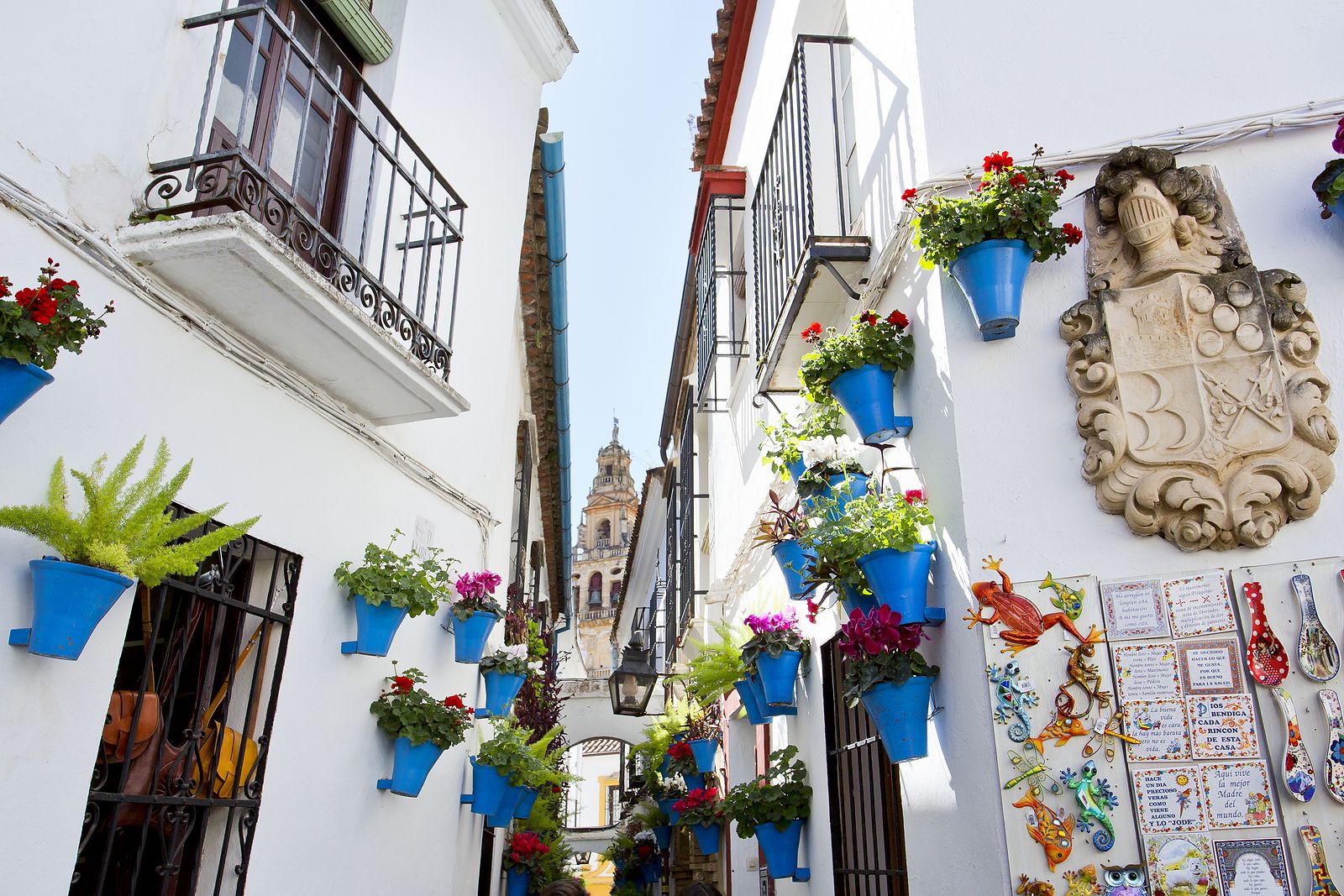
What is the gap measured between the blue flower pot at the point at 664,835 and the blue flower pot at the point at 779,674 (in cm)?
509

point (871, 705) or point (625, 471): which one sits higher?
point (625, 471)

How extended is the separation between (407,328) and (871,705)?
2.90 m

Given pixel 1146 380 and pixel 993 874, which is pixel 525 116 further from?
pixel 993 874

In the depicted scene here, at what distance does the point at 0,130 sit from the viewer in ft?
10.8

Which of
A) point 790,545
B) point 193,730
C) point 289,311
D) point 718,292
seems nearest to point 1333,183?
point 790,545

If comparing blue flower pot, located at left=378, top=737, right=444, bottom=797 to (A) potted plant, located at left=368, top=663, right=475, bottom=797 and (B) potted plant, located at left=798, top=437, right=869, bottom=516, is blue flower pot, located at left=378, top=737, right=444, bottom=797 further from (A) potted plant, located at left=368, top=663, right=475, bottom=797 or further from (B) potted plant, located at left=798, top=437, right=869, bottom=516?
(B) potted plant, located at left=798, top=437, right=869, bottom=516

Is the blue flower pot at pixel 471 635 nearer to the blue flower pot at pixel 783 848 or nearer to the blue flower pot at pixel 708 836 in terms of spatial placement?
the blue flower pot at pixel 783 848

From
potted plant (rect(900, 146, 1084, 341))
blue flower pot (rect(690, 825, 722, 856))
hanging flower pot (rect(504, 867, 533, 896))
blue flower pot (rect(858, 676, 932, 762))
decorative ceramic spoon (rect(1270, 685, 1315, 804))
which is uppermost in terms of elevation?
potted plant (rect(900, 146, 1084, 341))

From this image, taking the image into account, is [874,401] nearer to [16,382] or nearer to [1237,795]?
[1237,795]

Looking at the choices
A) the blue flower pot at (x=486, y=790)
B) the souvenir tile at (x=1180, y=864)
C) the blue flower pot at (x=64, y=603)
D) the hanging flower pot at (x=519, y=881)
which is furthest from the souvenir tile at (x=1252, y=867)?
the hanging flower pot at (x=519, y=881)

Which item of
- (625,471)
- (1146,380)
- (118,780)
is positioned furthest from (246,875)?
(625,471)

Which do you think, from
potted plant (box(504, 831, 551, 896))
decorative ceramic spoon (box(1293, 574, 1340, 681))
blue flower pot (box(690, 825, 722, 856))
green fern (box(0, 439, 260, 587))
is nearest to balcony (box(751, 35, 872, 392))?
decorative ceramic spoon (box(1293, 574, 1340, 681))

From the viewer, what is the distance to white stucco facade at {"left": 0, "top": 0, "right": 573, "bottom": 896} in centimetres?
325

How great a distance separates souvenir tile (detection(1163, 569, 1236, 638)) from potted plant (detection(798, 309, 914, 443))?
1220 millimetres
